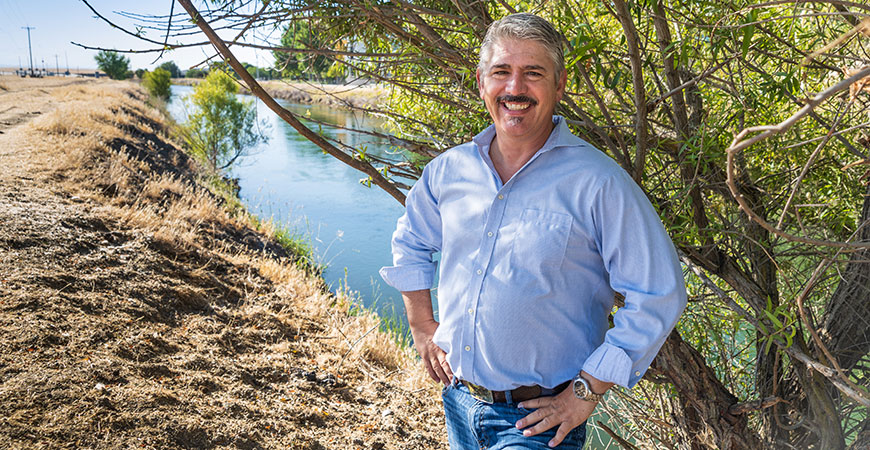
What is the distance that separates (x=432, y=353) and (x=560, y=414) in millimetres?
486

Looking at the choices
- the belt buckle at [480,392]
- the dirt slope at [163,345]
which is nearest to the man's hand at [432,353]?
the belt buckle at [480,392]

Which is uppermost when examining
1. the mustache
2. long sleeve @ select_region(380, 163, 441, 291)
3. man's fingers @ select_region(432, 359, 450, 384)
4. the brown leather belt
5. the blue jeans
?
the mustache

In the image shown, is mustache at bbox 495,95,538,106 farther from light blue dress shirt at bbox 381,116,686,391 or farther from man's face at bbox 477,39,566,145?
light blue dress shirt at bbox 381,116,686,391

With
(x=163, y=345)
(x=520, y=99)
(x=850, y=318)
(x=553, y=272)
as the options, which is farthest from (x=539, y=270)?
(x=163, y=345)

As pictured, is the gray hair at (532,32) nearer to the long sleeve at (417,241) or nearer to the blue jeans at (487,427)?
the long sleeve at (417,241)

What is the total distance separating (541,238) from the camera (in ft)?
5.27

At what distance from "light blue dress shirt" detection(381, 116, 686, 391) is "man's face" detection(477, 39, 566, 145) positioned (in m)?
0.07

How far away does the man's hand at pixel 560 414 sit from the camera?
5.16 feet

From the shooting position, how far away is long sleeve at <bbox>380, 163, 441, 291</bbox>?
2.03 m

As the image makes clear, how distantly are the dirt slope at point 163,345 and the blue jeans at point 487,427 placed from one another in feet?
6.09

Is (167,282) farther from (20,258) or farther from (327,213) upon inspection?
(327,213)

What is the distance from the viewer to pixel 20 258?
4.45 meters

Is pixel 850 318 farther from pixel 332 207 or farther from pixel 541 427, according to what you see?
pixel 332 207

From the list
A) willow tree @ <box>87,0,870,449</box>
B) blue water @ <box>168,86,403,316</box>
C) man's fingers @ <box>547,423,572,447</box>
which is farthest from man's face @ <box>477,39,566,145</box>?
blue water @ <box>168,86,403,316</box>
